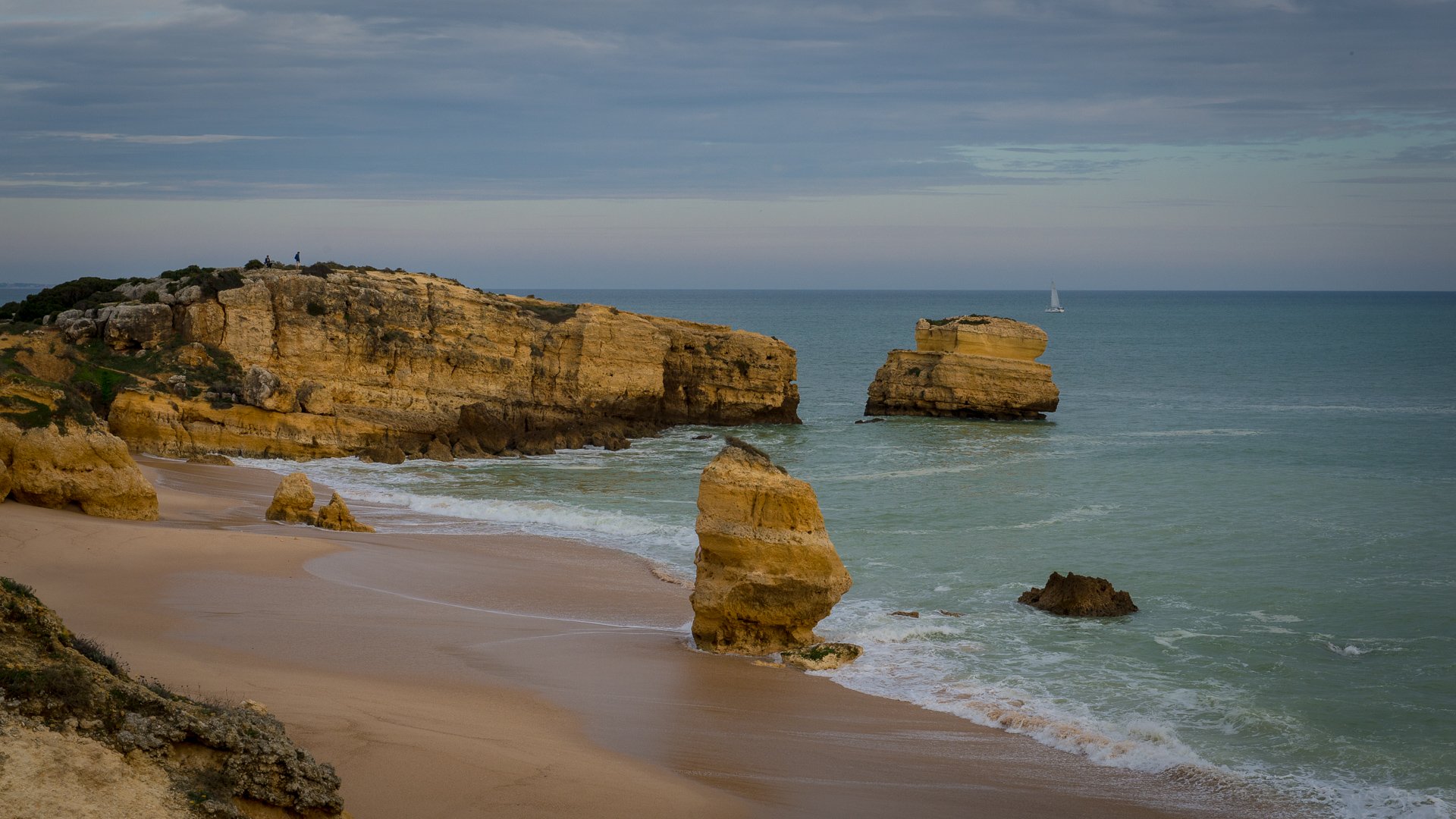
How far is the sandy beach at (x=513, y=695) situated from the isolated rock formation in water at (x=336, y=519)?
3112mm

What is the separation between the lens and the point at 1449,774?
1070 cm

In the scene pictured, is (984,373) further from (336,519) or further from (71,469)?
(71,469)

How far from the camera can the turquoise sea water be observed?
11773 mm

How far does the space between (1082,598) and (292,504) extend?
13.8 meters

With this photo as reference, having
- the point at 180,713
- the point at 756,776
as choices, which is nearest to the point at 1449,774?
the point at 756,776

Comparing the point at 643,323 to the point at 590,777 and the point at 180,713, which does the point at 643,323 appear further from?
the point at 180,713

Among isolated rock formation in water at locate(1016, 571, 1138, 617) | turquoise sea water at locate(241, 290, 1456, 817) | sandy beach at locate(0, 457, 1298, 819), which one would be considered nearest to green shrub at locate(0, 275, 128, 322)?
turquoise sea water at locate(241, 290, 1456, 817)

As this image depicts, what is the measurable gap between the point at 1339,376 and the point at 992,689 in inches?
2412

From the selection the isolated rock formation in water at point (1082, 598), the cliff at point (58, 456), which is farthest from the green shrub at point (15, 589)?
the isolated rock formation in water at point (1082, 598)

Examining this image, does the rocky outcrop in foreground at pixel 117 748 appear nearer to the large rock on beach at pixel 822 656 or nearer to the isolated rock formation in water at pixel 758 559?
the isolated rock formation in water at pixel 758 559

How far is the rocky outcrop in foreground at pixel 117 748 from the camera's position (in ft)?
18.1

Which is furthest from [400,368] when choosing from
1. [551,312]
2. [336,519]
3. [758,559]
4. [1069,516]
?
[758,559]

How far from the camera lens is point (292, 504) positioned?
2109 centimetres

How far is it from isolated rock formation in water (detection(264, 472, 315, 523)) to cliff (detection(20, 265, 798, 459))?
12145 millimetres
